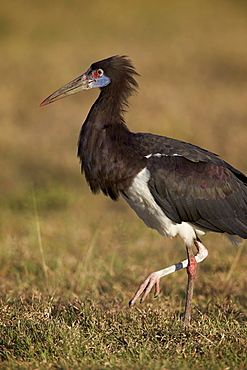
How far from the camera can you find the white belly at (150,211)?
13.7 ft

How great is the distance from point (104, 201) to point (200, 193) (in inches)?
146

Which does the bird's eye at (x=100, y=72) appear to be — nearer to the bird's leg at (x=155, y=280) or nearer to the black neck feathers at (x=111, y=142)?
the black neck feathers at (x=111, y=142)

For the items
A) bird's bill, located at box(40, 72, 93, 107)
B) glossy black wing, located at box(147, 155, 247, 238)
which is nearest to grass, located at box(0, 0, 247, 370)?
glossy black wing, located at box(147, 155, 247, 238)

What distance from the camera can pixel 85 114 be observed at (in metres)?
11.0

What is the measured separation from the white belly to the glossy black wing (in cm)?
4

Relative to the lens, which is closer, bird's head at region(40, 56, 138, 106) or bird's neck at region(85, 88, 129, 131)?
bird's neck at region(85, 88, 129, 131)

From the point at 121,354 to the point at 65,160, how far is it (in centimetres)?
575

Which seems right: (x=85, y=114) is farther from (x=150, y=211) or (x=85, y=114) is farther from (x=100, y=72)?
(x=150, y=211)

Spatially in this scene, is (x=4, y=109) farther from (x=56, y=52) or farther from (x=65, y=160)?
(x=56, y=52)

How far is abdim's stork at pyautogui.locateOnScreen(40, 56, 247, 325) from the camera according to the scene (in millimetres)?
4199

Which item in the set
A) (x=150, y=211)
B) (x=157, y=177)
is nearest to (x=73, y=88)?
(x=157, y=177)

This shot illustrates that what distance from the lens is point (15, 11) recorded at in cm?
1689

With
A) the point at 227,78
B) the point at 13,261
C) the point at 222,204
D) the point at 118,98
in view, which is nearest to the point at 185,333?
the point at 222,204

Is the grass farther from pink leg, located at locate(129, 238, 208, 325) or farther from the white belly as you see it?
the white belly
